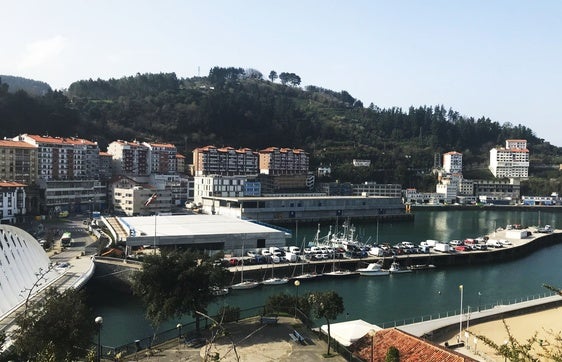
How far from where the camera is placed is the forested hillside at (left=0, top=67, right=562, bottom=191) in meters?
67.1

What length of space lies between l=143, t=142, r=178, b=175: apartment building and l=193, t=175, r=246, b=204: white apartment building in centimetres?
773

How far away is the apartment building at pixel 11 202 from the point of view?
3634 cm

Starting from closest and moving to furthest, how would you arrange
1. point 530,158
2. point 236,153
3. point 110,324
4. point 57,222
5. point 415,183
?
point 110,324, point 57,222, point 236,153, point 415,183, point 530,158

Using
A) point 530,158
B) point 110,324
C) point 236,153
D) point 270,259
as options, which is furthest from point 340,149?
point 110,324

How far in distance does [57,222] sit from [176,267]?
2779 cm

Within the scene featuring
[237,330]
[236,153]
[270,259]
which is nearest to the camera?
[237,330]

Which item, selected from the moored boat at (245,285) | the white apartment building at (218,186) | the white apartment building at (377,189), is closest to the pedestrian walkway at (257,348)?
the moored boat at (245,285)

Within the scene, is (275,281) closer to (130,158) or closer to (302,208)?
(302,208)

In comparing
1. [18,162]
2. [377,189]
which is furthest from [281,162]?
[18,162]

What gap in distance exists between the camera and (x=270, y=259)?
27.2m

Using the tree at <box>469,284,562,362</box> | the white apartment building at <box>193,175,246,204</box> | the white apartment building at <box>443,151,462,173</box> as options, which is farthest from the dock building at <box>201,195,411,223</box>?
the tree at <box>469,284,562,362</box>

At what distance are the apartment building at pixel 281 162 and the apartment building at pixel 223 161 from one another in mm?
1814

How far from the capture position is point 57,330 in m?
10.7

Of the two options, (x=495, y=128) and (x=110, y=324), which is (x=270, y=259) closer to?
(x=110, y=324)
